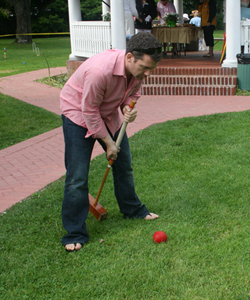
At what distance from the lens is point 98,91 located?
3.01 m

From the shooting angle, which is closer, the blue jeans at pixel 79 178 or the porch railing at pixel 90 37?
the blue jeans at pixel 79 178

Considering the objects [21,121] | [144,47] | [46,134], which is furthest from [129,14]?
[144,47]

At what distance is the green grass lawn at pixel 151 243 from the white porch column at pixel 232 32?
534 centimetres

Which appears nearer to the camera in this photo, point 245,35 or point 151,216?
point 151,216

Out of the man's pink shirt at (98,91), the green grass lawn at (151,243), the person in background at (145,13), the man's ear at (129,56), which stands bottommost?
the green grass lawn at (151,243)

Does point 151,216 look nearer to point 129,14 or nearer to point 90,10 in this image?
point 129,14

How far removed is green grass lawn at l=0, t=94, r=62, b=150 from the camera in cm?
729

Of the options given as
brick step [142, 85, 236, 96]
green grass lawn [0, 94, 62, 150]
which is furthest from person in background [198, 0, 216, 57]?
green grass lawn [0, 94, 62, 150]

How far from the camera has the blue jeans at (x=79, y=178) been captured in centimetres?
329

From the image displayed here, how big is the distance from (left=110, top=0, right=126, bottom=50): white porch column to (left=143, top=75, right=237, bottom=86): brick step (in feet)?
4.09

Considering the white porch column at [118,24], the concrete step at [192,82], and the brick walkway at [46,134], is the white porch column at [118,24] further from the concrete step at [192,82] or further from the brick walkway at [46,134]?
the brick walkway at [46,134]

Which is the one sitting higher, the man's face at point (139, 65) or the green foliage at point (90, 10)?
the green foliage at point (90, 10)

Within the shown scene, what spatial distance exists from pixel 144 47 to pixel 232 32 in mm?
7927

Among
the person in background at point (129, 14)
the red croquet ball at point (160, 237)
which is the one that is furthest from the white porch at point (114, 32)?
the red croquet ball at point (160, 237)
